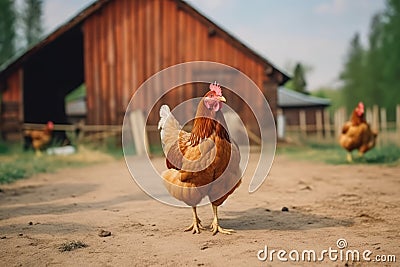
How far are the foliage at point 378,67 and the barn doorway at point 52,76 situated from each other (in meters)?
27.2

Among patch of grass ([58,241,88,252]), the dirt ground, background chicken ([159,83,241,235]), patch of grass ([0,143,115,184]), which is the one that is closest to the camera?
the dirt ground

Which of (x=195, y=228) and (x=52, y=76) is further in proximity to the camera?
(x=52, y=76)

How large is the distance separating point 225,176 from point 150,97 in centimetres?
1187

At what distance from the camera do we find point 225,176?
397 centimetres

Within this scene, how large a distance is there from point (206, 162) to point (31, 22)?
47497 millimetres

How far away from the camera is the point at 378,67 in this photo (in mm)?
40156

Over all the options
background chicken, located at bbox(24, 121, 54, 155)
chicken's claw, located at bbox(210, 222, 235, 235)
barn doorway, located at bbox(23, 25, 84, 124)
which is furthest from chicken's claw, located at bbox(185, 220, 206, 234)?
barn doorway, located at bbox(23, 25, 84, 124)

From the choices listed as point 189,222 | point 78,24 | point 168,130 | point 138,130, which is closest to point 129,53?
point 78,24

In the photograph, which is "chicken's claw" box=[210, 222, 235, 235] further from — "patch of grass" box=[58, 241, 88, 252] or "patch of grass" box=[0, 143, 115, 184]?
"patch of grass" box=[0, 143, 115, 184]

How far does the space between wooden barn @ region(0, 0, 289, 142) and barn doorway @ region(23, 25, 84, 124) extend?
0.39m

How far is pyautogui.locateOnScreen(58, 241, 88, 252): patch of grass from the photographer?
11.5 feet

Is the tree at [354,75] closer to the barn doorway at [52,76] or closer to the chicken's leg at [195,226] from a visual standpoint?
the barn doorway at [52,76]

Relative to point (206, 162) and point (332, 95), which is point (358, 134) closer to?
point (206, 162)

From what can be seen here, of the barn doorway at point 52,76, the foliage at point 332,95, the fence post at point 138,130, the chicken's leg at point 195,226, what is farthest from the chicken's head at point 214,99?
the foliage at point 332,95
